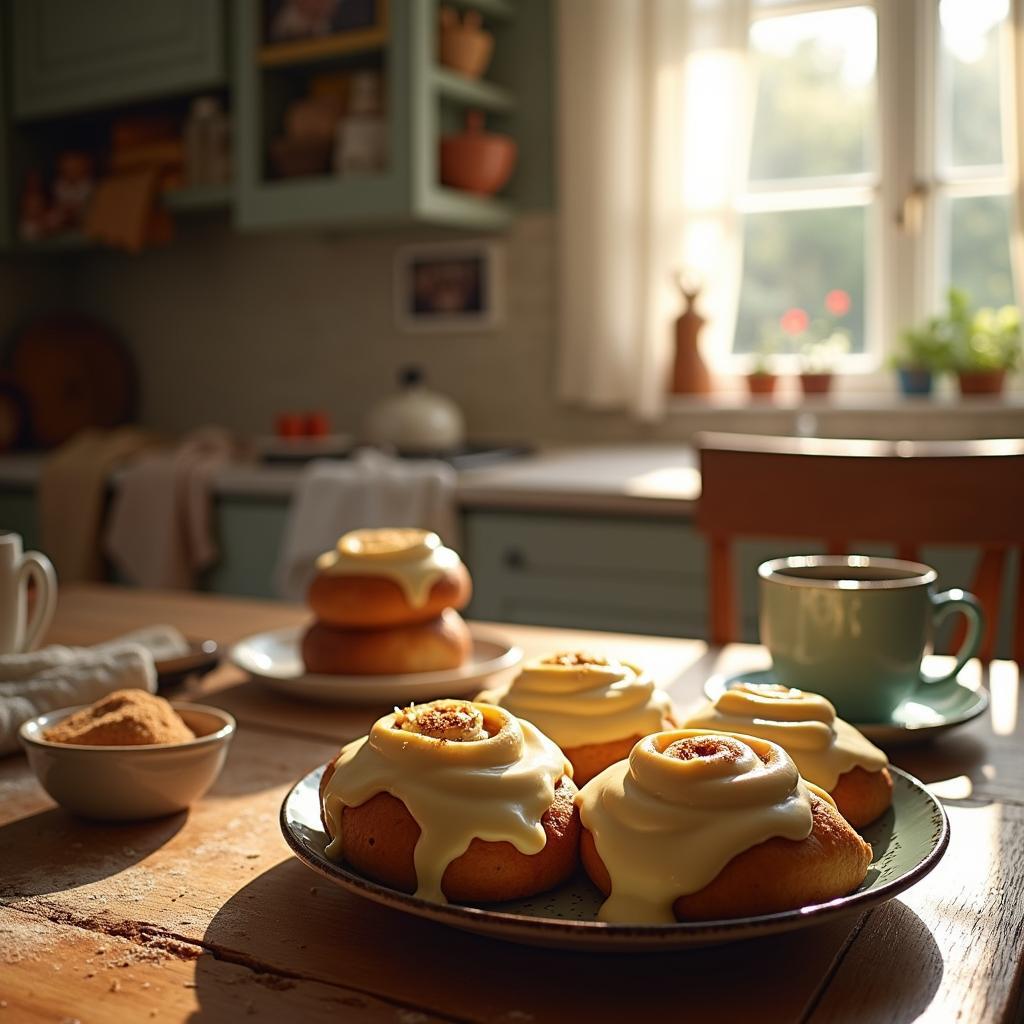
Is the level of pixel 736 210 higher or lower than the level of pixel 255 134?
lower

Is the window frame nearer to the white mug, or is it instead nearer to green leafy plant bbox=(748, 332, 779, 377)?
green leafy plant bbox=(748, 332, 779, 377)

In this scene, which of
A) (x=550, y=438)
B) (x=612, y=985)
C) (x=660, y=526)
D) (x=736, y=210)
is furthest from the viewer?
(x=550, y=438)

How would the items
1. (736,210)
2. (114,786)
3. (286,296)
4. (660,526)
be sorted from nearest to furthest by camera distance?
(114,786) → (660,526) → (736,210) → (286,296)

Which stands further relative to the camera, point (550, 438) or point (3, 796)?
point (550, 438)

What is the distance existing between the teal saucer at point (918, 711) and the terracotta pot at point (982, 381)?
1.76 metres

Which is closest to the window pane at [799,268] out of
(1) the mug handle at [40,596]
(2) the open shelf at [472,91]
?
(2) the open shelf at [472,91]

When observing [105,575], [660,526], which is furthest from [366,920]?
[105,575]

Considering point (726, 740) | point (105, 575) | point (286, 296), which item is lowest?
point (105, 575)

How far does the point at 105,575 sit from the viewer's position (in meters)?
2.80

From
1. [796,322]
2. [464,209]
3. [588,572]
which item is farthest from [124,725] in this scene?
[796,322]

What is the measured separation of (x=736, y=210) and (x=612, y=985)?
2456mm

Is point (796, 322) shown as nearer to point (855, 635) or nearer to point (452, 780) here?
point (855, 635)

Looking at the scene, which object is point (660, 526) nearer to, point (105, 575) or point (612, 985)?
point (105, 575)

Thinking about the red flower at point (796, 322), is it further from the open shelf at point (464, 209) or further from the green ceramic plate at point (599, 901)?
the green ceramic plate at point (599, 901)
